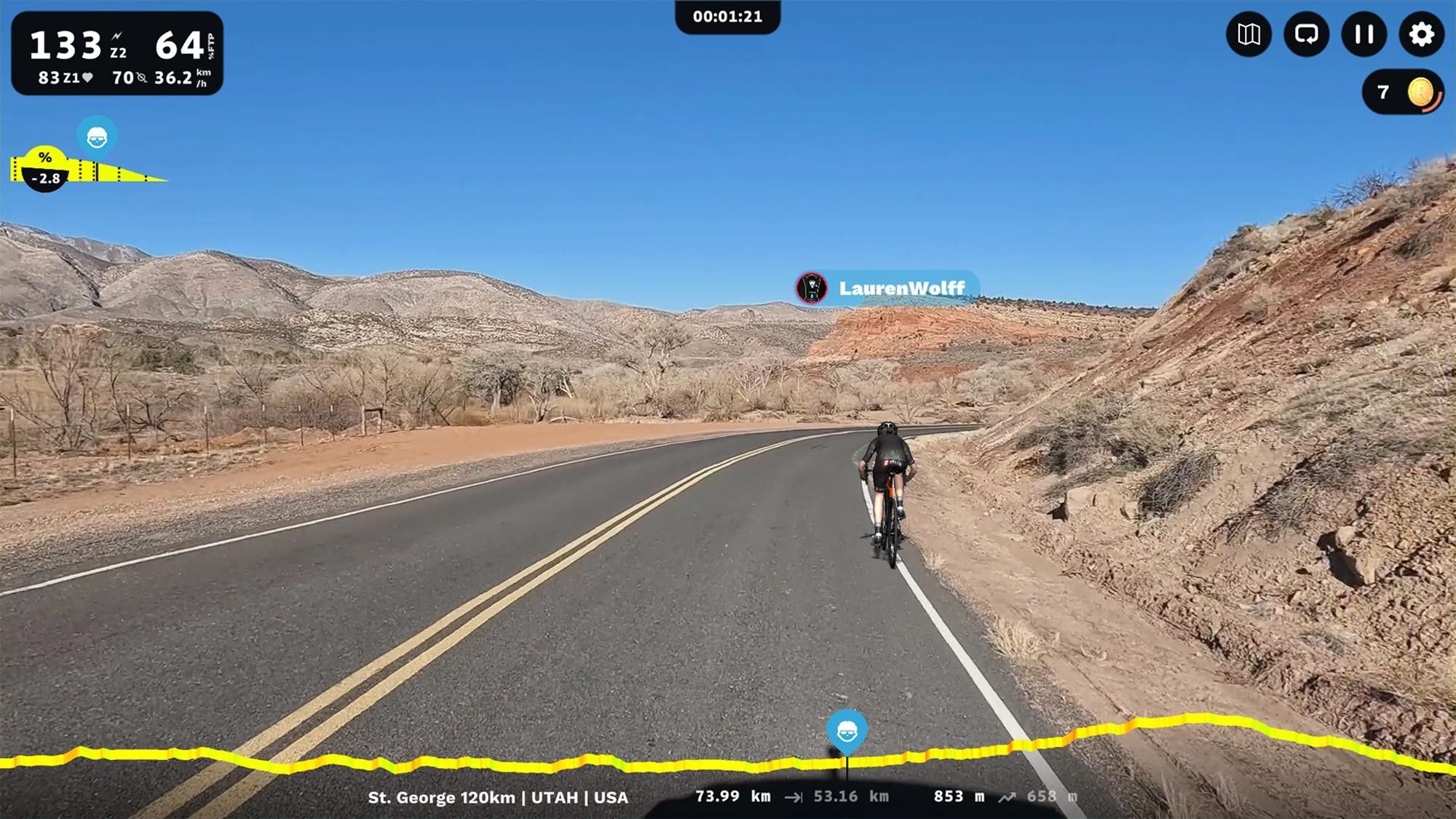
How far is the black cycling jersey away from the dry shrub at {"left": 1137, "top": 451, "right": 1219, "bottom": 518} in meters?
3.02

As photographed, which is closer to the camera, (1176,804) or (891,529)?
(1176,804)

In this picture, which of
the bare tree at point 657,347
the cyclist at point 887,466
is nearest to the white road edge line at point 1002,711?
the cyclist at point 887,466

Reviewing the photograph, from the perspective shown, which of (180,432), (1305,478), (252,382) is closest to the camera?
(1305,478)

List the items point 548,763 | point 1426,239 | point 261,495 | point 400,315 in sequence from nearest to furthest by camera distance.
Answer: point 548,763 < point 1426,239 < point 261,495 < point 400,315

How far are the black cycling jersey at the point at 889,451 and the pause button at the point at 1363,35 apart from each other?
5.39m

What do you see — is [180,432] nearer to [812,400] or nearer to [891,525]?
[891,525]

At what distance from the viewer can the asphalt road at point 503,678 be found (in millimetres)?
3516

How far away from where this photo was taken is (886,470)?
30.1ft

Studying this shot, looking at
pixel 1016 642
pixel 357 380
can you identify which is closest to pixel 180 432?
pixel 357 380

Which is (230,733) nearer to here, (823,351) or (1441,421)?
(1441,421)

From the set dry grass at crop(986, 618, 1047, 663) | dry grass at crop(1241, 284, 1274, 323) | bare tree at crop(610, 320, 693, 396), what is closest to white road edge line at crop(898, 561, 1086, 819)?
dry grass at crop(986, 618, 1047, 663)

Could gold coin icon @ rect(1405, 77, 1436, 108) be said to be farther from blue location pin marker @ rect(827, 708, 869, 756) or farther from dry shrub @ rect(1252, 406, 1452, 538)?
blue location pin marker @ rect(827, 708, 869, 756)

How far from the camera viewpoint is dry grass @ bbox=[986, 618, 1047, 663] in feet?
18.2

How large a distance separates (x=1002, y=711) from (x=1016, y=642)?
1.31 metres
